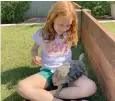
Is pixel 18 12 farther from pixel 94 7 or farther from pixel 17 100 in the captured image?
pixel 17 100

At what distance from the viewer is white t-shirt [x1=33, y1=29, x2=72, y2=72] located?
2953 mm

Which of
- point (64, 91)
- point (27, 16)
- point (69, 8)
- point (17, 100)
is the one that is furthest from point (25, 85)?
point (27, 16)

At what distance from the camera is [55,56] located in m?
2.97

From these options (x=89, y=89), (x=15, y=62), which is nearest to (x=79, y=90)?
(x=89, y=89)

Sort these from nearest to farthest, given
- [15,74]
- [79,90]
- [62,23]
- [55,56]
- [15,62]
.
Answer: [79,90] < [62,23] < [55,56] < [15,74] < [15,62]

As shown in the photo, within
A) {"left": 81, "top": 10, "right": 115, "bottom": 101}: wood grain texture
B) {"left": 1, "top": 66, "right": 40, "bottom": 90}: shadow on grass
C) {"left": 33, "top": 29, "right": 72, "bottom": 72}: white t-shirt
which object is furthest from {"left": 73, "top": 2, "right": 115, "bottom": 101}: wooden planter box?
{"left": 1, "top": 66, "right": 40, "bottom": 90}: shadow on grass

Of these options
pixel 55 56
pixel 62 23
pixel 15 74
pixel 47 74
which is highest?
pixel 62 23

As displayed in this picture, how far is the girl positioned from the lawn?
0.57 ft

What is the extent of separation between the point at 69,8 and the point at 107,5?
568 centimetres

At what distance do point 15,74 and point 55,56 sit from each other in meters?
0.60

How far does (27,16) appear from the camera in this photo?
8.51m

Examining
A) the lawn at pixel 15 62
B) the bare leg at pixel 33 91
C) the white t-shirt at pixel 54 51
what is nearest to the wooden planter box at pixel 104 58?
the lawn at pixel 15 62

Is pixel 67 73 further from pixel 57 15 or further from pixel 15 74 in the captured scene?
pixel 15 74

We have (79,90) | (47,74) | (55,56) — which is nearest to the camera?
(79,90)
